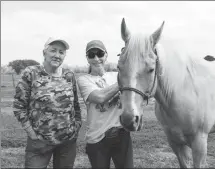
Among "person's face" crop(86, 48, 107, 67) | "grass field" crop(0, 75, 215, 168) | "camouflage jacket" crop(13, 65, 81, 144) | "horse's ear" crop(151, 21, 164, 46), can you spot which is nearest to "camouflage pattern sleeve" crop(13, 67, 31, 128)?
"camouflage jacket" crop(13, 65, 81, 144)

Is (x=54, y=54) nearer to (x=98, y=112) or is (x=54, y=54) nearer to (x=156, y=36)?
(x=98, y=112)

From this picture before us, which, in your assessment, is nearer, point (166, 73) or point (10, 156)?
point (166, 73)

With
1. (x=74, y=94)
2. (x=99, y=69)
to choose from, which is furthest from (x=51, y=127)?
(x=99, y=69)

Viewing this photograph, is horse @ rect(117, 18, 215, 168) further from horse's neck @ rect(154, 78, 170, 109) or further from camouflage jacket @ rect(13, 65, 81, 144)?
camouflage jacket @ rect(13, 65, 81, 144)

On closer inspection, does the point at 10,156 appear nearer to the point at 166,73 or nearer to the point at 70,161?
the point at 70,161

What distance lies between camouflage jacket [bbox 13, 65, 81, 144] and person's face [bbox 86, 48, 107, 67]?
1.24ft

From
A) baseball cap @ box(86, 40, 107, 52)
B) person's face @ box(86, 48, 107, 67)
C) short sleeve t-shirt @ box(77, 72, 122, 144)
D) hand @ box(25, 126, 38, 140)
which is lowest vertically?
hand @ box(25, 126, 38, 140)

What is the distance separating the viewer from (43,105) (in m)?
2.74

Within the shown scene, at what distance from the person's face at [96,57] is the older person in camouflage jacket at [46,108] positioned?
1.00 ft

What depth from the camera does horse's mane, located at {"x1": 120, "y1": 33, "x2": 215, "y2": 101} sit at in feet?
7.89

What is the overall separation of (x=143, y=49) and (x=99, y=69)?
0.64 m

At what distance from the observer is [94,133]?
275 centimetres

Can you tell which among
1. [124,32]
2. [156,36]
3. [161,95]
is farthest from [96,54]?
[161,95]

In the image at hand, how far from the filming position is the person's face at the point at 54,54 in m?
2.83
